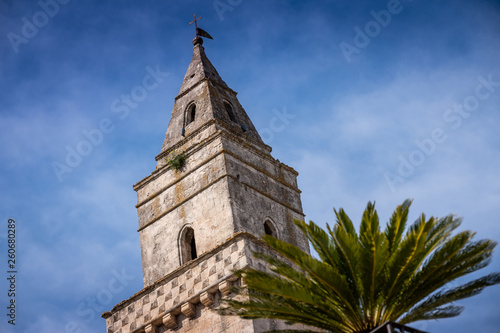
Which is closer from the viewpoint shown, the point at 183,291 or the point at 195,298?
the point at 195,298

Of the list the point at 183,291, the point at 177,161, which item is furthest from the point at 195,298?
the point at 177,161

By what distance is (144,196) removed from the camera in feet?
85.7

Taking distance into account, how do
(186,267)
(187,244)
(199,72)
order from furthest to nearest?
1. (199,72)
2. (187,244)
3. (186,267)

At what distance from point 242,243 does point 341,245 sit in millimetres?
6266

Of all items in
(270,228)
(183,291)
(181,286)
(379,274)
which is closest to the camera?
(379,274)

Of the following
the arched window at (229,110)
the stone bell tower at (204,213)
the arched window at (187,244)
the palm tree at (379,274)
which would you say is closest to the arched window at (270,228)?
the stone bell tower at (204,213)

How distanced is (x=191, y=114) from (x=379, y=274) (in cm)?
1355

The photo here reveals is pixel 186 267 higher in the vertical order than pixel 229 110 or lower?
lower

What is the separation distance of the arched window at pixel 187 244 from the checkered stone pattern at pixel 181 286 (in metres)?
1.27

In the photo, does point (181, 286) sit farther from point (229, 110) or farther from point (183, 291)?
point (229, 110)

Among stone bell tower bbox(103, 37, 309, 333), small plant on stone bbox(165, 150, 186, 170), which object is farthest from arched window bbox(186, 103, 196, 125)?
small plant on stone bbox(165, 150, 186, 170)

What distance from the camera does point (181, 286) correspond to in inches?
880

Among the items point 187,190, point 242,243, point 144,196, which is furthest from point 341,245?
point 144,196

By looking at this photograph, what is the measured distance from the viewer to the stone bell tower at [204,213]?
2166cm
